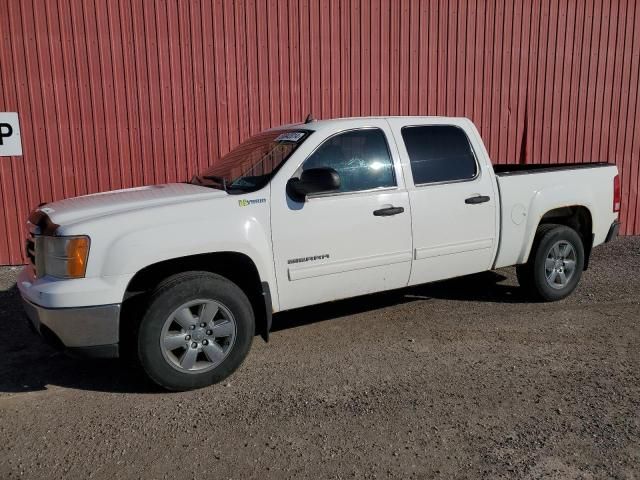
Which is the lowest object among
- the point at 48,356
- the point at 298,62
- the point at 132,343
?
the point at 48,356

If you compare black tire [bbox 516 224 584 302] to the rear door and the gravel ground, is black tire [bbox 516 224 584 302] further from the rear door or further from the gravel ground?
the rear door

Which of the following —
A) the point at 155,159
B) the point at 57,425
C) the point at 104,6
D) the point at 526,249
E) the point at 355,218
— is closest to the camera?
the point at 57,425

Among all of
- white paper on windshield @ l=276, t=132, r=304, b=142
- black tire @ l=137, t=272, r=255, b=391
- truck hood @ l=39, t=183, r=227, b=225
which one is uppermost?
white paper on windshield @ l=276, t=132, r=304, b=142

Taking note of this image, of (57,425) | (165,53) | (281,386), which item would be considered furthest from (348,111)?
(57,425)

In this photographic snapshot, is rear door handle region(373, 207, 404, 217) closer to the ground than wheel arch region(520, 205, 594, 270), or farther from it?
farther from it

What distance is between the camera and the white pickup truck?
3.46 metres

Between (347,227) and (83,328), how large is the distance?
1.93 metres

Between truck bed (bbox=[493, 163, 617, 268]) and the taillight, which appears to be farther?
the taillight

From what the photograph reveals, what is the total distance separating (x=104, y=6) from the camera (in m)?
6.85

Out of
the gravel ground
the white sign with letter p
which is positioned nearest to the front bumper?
the gravel ground

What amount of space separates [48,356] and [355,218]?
2.66m

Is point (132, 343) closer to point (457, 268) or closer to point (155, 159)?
point (457, 268)

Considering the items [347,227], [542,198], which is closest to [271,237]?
[347,227]

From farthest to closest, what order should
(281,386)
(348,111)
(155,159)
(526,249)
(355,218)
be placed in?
(348,111), (155,159), (526,249), (355,218), (281,386)
